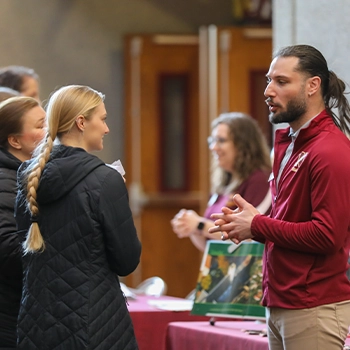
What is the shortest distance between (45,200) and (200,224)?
1707 mm

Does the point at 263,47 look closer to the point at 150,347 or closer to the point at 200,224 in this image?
the point at 200,224

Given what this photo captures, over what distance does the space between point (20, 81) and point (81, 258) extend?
1954mm

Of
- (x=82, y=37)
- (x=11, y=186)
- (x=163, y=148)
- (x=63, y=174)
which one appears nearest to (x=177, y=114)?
(x=163, y=148)

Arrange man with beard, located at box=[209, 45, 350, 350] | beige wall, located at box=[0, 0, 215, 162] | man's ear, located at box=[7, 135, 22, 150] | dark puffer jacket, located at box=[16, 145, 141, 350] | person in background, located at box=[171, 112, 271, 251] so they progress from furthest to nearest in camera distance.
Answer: beige wall, located at box=[0, 0, 215, 162] → person in background, located at box=[171, 112, 271, 251] → man's ear, located at box=[7, 135, 22, 150] → dark puffer jacket, located at box=[16, 145, 141, 350] → man with beard, located at box=[209, 45, 350, 350]

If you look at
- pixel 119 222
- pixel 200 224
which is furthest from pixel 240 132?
pixel 119 222

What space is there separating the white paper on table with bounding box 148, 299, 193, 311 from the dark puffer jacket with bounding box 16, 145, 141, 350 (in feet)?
4.24

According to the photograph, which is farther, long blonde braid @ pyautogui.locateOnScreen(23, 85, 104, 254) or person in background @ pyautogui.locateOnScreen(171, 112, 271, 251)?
person in background @ pyautogui.locateOnScreen(171, 112, 271, 251)

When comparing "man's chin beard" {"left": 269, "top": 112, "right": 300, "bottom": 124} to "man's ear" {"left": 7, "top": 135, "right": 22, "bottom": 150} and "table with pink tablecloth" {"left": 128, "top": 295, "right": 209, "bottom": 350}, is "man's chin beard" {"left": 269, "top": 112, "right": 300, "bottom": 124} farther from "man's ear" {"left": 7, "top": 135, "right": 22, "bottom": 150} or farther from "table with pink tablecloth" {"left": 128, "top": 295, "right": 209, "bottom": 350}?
"table with pink tablecloth" {"left": 128, "top": 295, "right": 209, "bottom": 350}

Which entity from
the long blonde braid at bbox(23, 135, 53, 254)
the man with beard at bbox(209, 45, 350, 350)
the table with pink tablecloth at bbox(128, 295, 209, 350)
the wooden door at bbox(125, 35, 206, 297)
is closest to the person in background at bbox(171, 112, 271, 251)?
the table with pink tablecloth at bbox(128, 295, 209, 350)

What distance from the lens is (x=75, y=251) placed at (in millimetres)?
2342

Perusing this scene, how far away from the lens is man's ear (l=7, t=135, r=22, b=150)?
298 cm

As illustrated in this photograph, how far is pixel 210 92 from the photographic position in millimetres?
6574

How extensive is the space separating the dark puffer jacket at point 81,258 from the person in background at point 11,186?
30 cm

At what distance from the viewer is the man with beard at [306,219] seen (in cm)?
221
